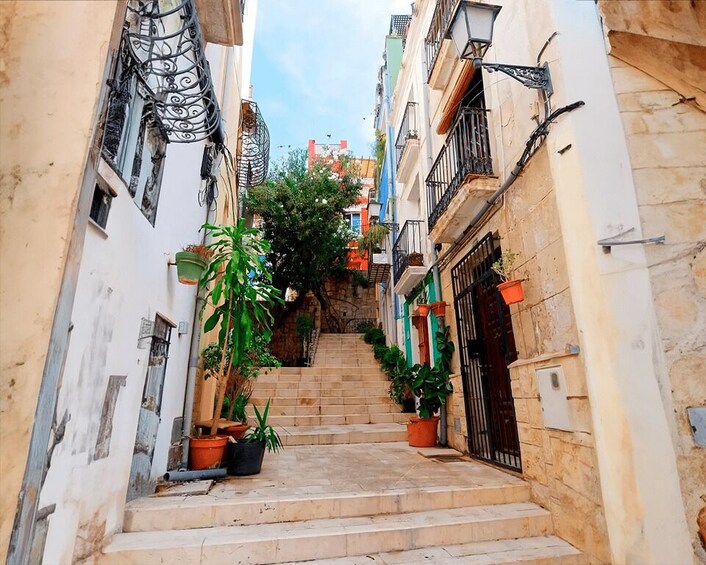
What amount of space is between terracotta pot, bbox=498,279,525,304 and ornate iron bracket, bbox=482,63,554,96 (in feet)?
5.82

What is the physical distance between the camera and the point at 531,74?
362cm

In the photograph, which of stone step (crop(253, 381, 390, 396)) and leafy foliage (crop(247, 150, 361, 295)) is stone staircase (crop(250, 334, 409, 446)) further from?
leafy foliage (crop(247, 150, 361, 295))

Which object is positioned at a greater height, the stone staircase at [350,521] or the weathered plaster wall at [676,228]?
the weathered plaster wall at [676,228]

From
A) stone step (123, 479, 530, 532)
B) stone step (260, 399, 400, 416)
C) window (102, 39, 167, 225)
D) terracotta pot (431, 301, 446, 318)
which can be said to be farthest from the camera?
stone step (260, 399, 400, 416)

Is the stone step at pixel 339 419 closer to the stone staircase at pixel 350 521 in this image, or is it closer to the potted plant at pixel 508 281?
the stone staircase at pixel 350 521

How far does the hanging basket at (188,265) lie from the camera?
13.0ft

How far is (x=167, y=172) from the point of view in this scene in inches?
156

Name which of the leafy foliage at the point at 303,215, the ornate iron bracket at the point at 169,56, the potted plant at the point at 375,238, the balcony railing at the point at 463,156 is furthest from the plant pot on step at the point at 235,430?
the leafy foliage at the point at 303,215

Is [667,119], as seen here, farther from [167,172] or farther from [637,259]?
[167,172]

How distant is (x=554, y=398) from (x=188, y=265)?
12.1 feet

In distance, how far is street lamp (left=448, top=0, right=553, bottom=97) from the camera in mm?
3471

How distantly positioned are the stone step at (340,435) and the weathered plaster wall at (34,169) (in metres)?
5.18

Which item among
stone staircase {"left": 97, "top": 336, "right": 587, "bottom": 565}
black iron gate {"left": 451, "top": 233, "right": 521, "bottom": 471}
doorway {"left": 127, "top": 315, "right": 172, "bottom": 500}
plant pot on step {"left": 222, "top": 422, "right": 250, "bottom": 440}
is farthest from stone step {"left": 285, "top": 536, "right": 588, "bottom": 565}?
plant pot on step {"left": 222, "top": 422, "right": 250, "bottom": 440}

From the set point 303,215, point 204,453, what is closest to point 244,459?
point 204,453
